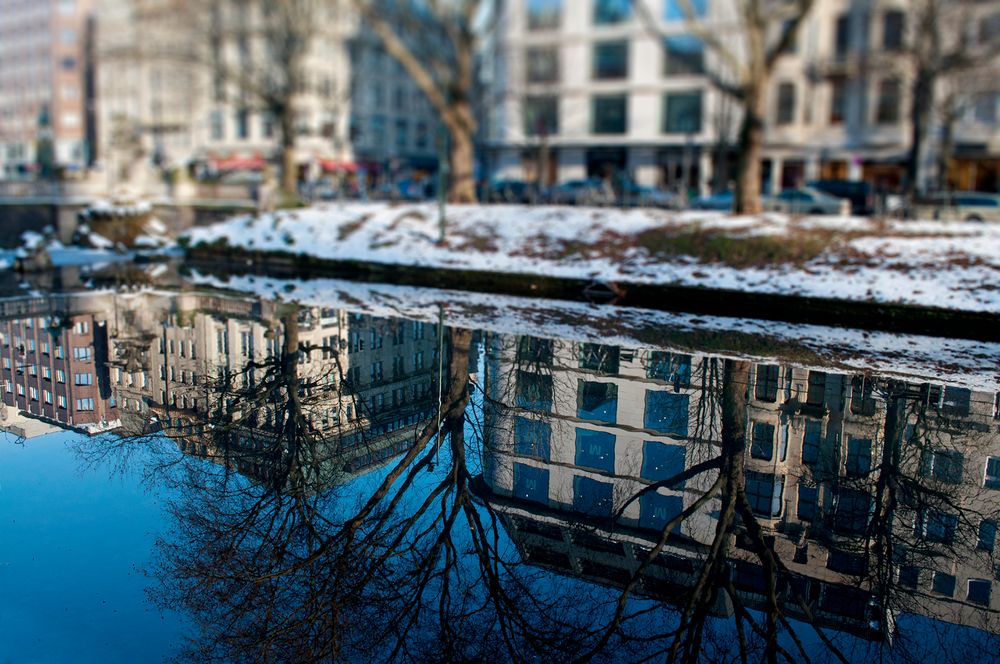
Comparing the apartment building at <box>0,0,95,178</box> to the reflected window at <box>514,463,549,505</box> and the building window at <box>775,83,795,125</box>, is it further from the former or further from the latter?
the reflected window at <box>514,463,549,505</box>

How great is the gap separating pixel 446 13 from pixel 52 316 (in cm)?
1771

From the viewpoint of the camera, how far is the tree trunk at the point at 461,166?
28.6 meters

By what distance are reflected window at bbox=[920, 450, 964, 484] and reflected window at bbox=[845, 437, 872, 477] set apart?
0.42 m

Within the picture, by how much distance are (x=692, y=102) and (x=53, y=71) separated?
71.2 meters

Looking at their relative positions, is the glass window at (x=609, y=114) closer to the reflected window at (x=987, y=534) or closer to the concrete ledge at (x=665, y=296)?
the concrete ledge at (x=665, y=296)

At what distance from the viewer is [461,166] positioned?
2909cm

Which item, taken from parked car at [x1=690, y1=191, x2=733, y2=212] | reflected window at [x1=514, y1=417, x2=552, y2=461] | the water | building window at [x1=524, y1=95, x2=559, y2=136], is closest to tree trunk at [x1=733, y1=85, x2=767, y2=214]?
parked car at [x1=690, y1=191, x2=733, y2=212]

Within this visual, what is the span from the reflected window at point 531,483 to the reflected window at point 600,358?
11.7ft

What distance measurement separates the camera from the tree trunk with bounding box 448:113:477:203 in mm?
28594

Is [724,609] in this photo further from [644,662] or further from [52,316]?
[52,316]

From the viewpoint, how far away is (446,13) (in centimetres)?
2775

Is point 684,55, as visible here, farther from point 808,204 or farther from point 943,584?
point 943,584

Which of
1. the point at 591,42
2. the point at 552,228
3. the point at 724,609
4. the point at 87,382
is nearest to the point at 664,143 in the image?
the point at 591,42

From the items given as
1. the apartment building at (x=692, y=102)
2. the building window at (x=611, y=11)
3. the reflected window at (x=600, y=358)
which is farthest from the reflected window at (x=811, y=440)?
the building window at (x=611, y=11)
